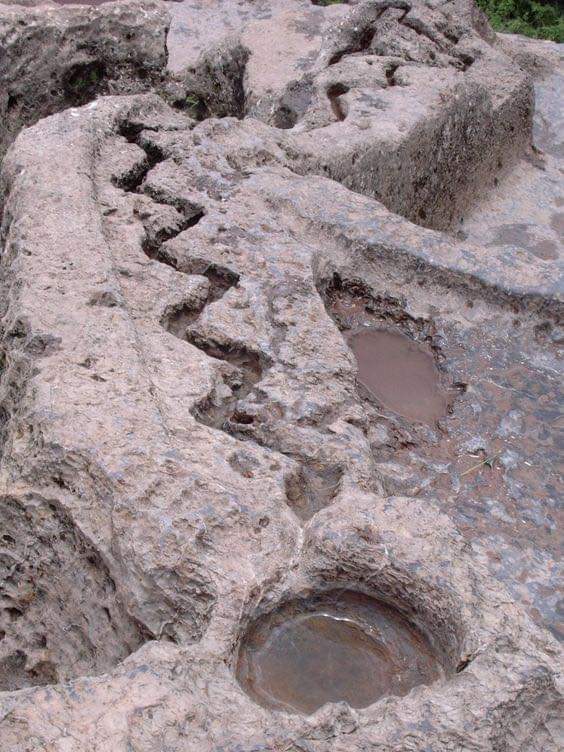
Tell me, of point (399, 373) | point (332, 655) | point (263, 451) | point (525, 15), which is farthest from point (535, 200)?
point (525, 15)

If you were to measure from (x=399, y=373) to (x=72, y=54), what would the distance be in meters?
2.59

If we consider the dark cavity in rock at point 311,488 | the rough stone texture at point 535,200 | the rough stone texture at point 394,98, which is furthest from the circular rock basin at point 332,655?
the rough stone texture at point 535,200

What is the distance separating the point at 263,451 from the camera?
9.21 feet

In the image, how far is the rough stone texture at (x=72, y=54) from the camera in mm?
4855

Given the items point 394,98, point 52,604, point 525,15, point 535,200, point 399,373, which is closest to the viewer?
point 52,604

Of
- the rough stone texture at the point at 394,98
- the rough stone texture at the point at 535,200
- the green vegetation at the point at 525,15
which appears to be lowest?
the green vegetation at the point at 525,15

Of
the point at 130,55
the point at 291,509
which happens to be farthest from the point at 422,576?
the point at 130,55

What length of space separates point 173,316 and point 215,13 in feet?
15.9

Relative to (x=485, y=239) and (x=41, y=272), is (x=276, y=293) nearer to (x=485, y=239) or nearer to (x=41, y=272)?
(x=41, y=272)

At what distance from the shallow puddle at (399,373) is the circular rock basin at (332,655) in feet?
2.92

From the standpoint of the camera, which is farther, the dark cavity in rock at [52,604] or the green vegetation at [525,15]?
the green vegetation at [525,15]

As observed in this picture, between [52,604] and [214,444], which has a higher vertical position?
[214,444]

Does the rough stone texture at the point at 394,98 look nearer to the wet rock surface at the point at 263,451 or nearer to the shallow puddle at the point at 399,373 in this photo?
the wet rock surface at the point at 263,451

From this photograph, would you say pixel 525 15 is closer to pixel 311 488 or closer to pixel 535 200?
pixel 535 200
